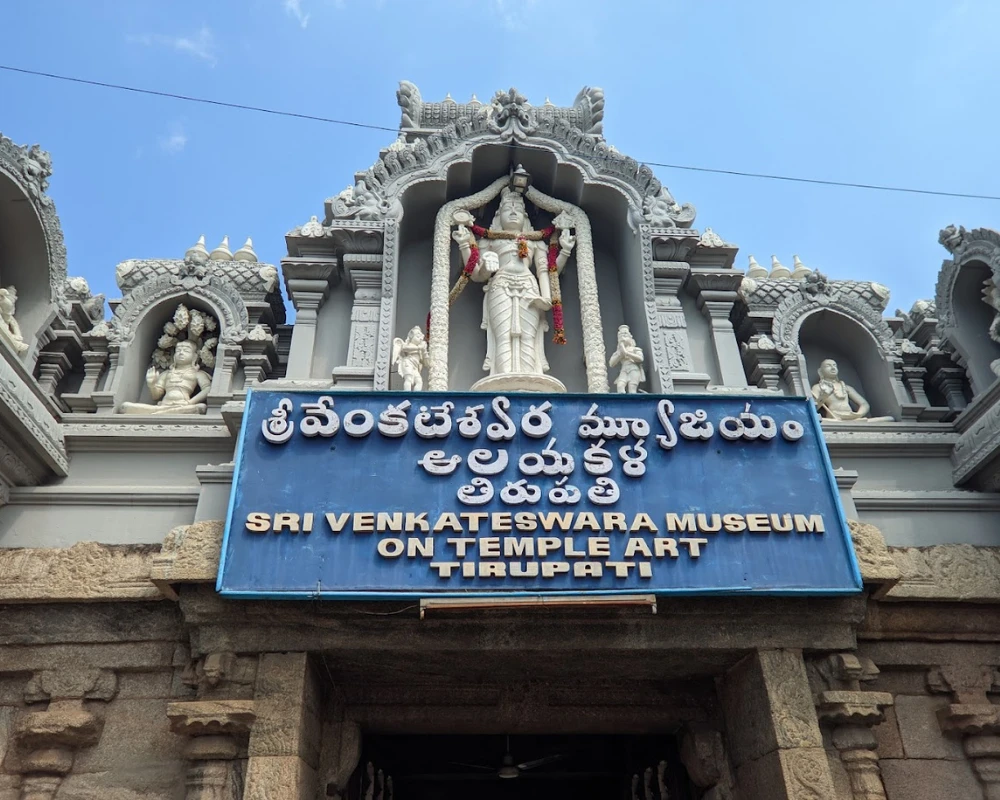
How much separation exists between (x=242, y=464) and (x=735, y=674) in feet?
13.6

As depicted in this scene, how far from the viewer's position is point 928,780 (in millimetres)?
5949

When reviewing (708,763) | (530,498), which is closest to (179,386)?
(530,498)

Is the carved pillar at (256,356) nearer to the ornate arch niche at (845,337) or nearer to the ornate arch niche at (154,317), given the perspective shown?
the ornate arch niche at (154,317)

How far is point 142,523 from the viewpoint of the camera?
22.7 ft

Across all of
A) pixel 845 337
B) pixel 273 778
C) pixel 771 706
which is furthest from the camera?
pixel 845 337

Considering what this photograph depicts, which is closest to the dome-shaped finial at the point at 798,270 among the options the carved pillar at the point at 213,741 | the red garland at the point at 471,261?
the red garland at the point at 471,261

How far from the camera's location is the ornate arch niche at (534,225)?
8.87 metres

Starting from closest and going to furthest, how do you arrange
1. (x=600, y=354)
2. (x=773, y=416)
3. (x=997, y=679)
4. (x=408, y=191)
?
1. (x=997, y=679)
2. (x=773, y=416)
3. (x=600, y=354)
4. (x=408, y=191)

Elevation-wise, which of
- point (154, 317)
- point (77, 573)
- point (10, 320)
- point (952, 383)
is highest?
point (154, 317)

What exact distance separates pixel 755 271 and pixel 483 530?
5.58 m

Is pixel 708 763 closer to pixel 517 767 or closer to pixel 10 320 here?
pixel 517 767

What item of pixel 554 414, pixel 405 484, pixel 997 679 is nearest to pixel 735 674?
pixel 997 679

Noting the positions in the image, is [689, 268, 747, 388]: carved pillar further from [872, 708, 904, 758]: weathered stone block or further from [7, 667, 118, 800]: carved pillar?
[7, 667, 118, 800]: carved pillar

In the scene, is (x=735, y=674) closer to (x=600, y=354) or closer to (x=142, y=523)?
(x=600, y=354)
